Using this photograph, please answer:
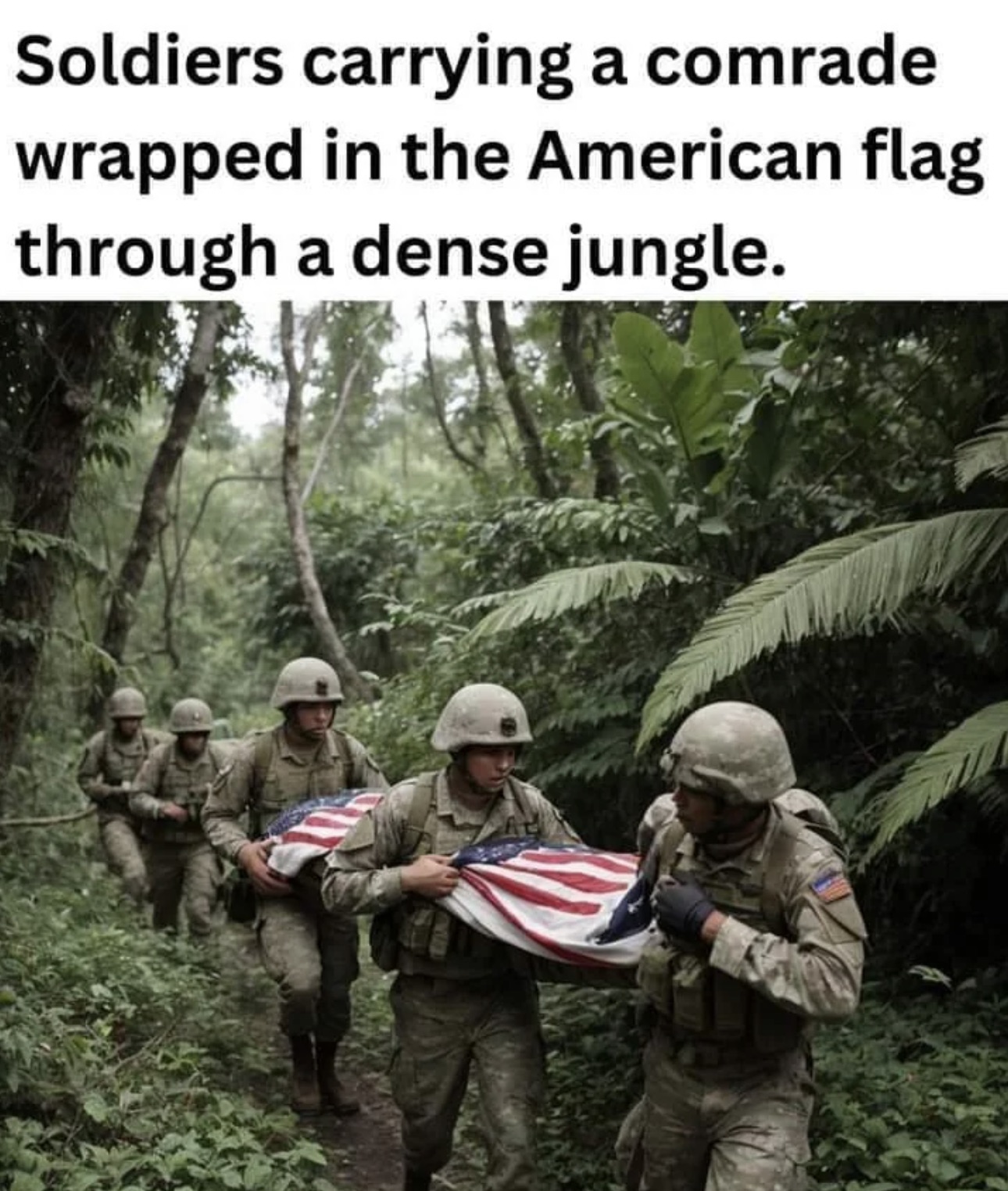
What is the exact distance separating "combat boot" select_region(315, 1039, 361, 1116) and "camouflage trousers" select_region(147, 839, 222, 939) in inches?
111

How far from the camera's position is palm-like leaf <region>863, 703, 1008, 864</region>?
15.8ft

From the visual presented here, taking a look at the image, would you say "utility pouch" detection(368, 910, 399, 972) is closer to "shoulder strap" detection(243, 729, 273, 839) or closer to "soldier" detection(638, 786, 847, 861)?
"soldier" detection(638, 786, 847, 861)

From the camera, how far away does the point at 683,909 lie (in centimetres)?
352

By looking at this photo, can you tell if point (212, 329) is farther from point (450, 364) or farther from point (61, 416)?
point (450, 364)

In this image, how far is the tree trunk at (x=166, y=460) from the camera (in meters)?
11.7

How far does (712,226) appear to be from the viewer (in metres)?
6.16

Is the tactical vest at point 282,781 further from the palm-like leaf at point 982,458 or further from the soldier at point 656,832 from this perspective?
the palm-like leaf at point 982,458

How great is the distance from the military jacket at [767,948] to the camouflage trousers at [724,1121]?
15 cm

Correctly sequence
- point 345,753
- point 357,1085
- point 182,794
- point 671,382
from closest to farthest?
point 345,753, point 357,1085, point 671,382, point 182,794

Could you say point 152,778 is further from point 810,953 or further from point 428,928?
point 810,953

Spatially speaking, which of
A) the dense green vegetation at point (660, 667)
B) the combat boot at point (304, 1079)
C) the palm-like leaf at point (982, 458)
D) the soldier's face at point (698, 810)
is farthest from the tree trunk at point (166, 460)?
the soldier's face at point (698, 810)

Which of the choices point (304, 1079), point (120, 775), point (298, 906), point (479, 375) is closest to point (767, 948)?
point (298, 906)

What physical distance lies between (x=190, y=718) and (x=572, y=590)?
139 inches

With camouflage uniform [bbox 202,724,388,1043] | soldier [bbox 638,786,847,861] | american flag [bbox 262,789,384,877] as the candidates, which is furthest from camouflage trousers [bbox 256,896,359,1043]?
soldier [bbox 638,786,847,861]
